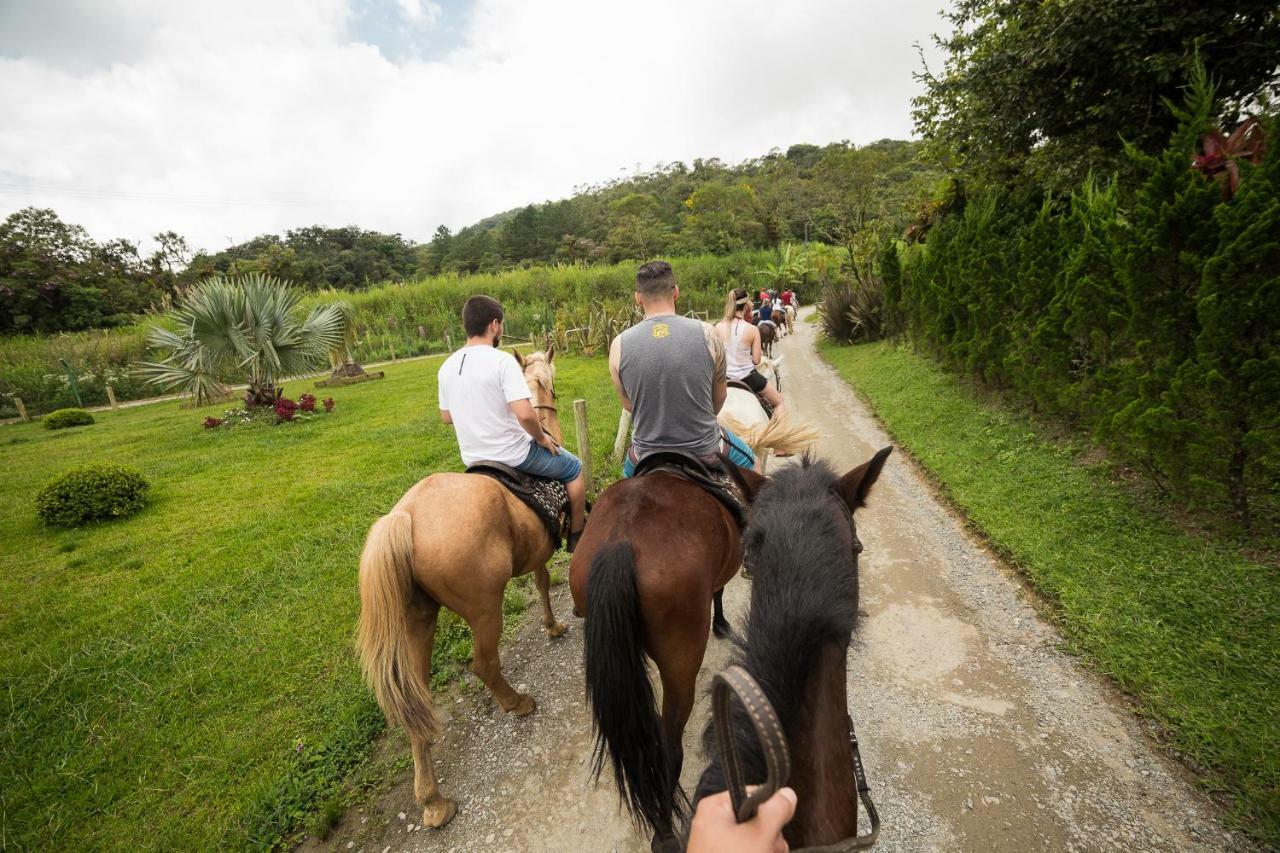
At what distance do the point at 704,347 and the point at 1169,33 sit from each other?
27.9 feet

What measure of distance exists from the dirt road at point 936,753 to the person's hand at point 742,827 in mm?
969

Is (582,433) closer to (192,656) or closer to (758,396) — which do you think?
(758,396)

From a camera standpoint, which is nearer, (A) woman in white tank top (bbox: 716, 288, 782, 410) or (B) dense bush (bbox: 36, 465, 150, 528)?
(A) woman in white tank top (bbox: 716, 288, 782, 410)

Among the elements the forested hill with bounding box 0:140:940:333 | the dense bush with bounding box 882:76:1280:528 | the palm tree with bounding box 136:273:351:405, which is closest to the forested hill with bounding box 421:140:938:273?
the forested hill with bounding box 0:140:940:333

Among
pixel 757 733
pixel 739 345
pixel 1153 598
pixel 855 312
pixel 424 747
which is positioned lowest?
pixel 1153 598

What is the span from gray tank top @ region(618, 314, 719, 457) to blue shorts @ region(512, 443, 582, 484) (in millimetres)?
885

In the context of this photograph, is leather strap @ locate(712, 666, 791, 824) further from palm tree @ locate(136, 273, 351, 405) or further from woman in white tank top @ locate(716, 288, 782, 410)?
palm tree @ locate(136, 273, 351, 405)

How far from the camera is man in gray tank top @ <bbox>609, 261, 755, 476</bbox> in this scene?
8.87 feet

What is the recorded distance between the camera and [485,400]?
3066 millimetres

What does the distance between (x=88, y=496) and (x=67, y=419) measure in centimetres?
1049

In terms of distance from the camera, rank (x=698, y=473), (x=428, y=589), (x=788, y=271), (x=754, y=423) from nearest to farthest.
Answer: (x=428, y=589) < (x=698, y=473) < (x=754, y=423) < (x=788, y=271)

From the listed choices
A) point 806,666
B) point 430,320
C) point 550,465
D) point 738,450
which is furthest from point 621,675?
point 430,320

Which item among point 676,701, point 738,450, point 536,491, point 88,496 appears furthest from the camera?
point 88,496

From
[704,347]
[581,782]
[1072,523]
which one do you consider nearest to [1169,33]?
[1072,523]
